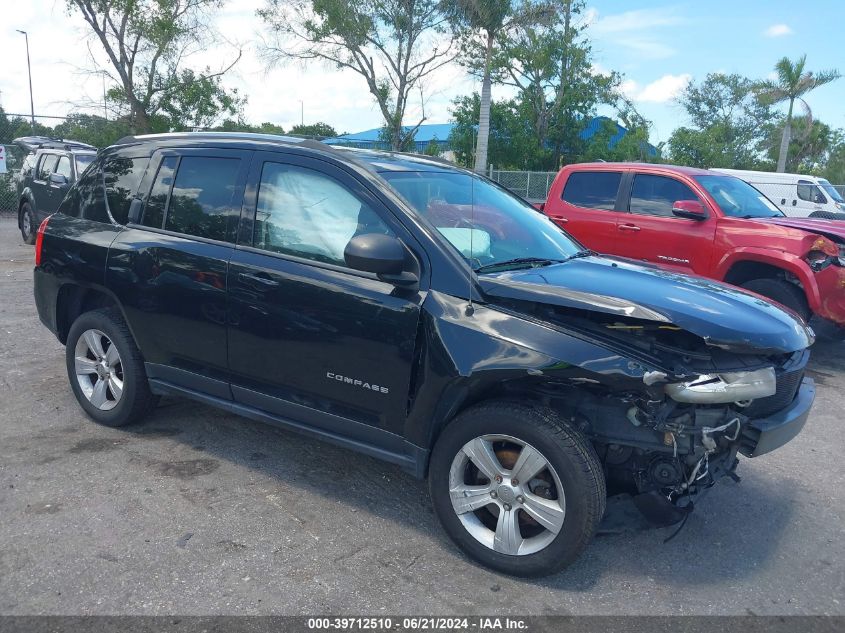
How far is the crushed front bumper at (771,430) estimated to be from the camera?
118 inches

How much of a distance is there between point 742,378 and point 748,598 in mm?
974

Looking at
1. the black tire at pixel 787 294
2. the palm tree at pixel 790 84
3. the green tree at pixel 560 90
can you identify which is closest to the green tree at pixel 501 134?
the green tree at pixel 560 90

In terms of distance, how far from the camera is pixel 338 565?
3180 millimetres

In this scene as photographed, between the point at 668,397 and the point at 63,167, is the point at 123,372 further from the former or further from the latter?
the point at 63,167

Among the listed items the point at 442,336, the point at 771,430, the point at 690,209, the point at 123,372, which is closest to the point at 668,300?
the point at 771,430

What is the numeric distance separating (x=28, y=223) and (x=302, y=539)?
12.8 m

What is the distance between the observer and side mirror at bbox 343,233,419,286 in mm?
3180

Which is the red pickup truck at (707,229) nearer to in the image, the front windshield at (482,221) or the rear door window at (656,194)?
the rear door window at (656,194)

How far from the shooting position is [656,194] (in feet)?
26.0

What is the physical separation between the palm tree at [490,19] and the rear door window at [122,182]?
1738 centimetres

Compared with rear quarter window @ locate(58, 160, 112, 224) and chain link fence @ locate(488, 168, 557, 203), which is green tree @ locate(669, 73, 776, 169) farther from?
rear quarter window @ locate(58, 160, 112, 224)

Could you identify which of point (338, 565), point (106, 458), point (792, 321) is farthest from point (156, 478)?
point (792, 321)

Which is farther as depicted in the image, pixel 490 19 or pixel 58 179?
pixel 490 19

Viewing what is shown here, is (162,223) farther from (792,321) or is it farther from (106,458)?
(792,321)
